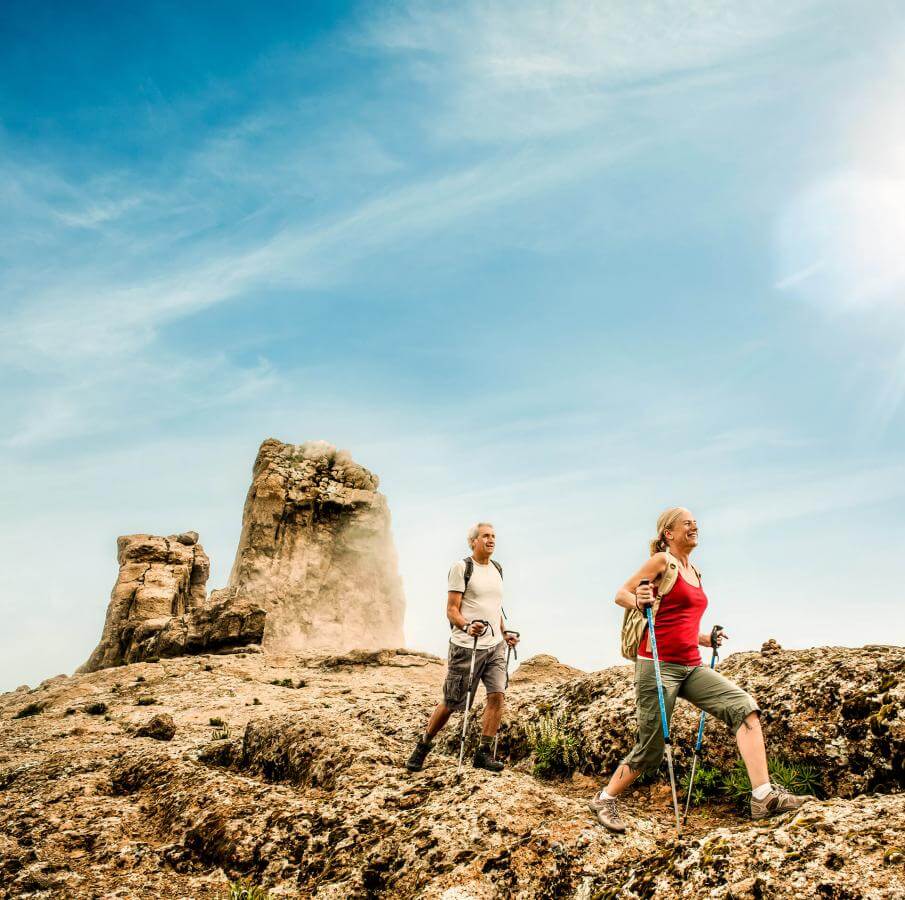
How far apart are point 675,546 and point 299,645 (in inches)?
1634

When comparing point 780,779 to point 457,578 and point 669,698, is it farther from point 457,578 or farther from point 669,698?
point 457,578

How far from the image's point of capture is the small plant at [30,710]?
2171 cm

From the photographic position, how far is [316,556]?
48000 mm

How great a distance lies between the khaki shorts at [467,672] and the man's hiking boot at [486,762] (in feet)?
1.73

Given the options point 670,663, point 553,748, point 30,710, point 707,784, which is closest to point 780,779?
point 707,784

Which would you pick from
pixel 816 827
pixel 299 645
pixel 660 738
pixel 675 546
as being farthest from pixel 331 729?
pixel 299 645

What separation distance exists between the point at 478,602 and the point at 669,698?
262 cm

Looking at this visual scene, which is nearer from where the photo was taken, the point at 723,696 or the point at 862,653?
the point at 723,696

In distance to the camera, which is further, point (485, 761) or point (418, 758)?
point (418, 758)

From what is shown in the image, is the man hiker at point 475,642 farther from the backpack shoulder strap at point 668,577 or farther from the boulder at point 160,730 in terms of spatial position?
the boulder at point 160,730

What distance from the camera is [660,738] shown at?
5566 millimetres

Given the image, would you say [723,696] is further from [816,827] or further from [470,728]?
[470,728]

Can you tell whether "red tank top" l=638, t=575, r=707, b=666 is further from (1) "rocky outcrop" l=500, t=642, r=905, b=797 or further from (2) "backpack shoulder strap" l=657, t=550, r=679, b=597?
(1) "rocky outcrop" l=500, t=642, r=905, b=797

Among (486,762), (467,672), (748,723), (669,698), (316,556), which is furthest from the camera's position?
(316,556)
